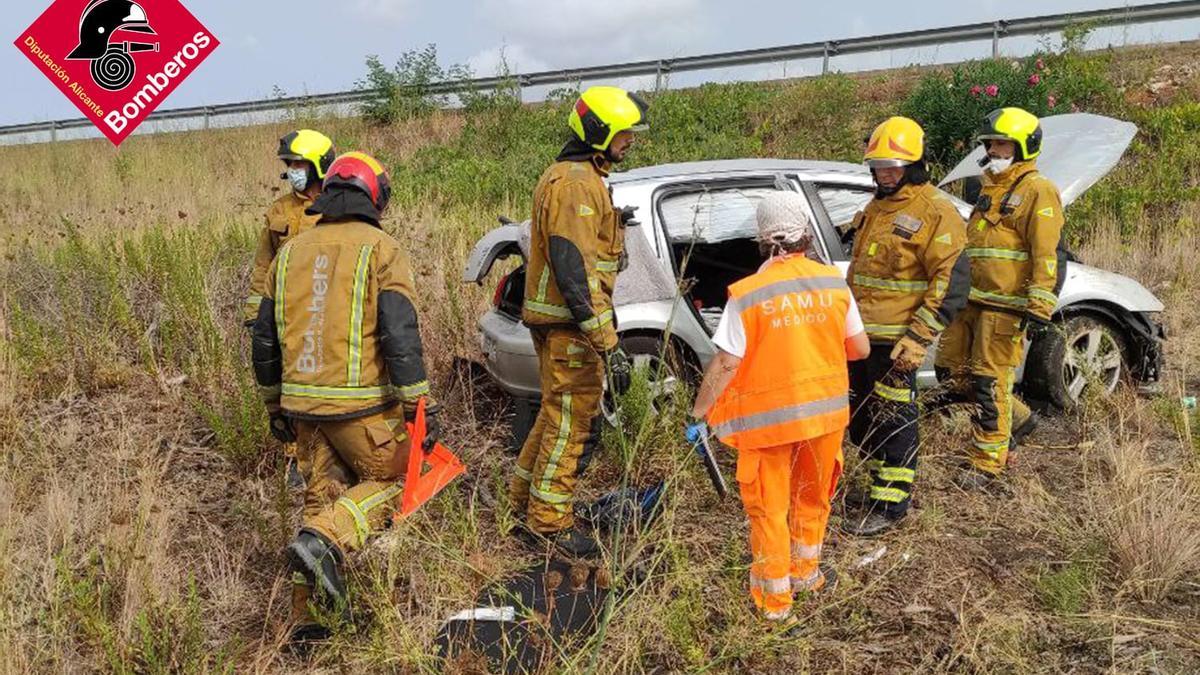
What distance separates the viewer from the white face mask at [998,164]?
14.4ft

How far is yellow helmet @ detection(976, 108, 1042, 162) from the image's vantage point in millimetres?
4305

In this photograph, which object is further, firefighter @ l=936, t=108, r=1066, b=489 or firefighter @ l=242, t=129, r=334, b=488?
firefighter @ l=242, t=129, r=334, b=488

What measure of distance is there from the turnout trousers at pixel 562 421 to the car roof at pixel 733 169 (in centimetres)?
150

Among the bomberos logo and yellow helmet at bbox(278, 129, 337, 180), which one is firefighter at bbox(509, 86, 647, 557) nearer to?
yellow helmet at bbox(278, 129, 337, 180)

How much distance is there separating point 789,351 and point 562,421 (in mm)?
1120

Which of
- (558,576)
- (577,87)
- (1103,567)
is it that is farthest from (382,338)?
(577,87)

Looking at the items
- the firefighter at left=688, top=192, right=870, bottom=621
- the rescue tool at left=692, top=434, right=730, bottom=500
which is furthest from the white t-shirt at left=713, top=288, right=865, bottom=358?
the rescue tool at left=692, top=434, right=730, bottom=500

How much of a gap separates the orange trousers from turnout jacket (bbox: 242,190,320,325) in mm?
2980

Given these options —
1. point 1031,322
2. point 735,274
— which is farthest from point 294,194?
Answer: point 1031,322

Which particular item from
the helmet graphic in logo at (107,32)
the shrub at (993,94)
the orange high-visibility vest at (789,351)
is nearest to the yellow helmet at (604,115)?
the orange high-visibility vest at (789,351)

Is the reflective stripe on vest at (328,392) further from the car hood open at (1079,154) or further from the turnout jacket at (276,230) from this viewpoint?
the car hood open at (1079,154)

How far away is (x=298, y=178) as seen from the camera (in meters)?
4.87

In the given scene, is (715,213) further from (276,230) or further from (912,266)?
(276,230)

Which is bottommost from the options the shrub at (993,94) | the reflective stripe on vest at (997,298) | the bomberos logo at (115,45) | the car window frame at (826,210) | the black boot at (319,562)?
the black boot at (319,562)
